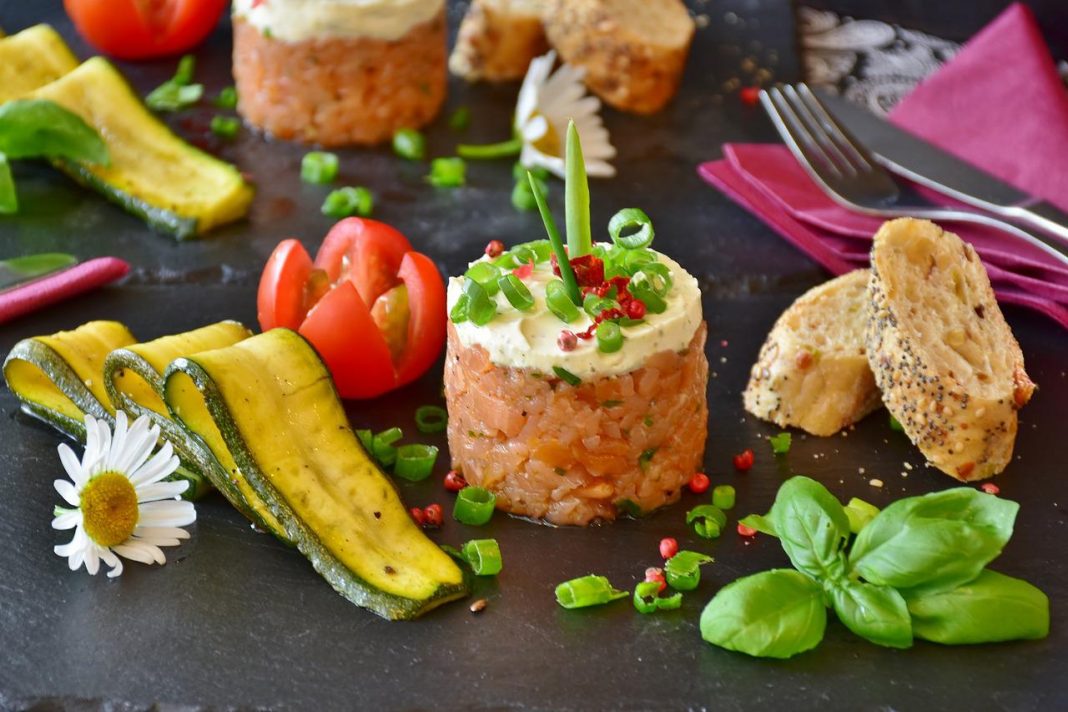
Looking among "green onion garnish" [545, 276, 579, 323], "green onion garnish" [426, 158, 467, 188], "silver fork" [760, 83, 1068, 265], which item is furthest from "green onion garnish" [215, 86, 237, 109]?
"green onion garnish" [545, 276, 579, 323]

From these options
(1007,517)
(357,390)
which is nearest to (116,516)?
(357,390)

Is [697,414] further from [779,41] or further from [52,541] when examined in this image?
[779,41]

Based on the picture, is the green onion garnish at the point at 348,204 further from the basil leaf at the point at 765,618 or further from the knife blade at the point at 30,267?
the basil leaf at the point at 765,618

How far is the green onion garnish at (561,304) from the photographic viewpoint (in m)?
3.28

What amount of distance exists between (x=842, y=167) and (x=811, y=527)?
2.04 meters

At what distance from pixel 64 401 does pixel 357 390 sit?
789mm

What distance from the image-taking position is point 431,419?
392 cm

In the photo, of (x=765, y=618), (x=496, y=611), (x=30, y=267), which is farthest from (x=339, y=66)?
(x=765, y=618)

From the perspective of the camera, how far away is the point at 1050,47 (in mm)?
6363

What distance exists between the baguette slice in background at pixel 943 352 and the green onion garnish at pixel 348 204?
6.44ft

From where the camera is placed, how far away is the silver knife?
4457mm

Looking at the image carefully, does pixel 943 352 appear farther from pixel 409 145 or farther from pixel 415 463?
pixel 409 145

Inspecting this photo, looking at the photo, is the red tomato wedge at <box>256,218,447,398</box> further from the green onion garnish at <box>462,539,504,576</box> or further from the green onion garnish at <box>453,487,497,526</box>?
the green onion garnish at <box>462,539,504,576</box>

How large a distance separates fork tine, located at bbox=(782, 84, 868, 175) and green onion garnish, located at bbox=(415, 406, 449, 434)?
1.80 meters
